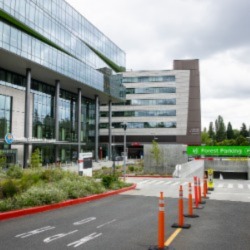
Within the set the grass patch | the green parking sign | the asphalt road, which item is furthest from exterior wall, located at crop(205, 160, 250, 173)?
the asphalt road

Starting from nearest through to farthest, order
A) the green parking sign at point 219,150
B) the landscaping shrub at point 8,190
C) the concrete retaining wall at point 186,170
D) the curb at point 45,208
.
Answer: the curb at point 45,208 → the landscaping shrub at point 8,190 → the concrete retaining wall at point 186,170 → the green parking sign at point 219,150

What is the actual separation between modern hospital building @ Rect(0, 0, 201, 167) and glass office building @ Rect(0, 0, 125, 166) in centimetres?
13

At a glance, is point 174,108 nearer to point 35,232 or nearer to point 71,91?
point 71,91

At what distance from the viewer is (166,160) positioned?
3934cm

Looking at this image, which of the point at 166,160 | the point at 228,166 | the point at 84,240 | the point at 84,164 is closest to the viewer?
the point at 84,240

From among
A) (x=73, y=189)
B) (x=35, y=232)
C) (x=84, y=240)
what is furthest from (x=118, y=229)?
(x=73, y=189)

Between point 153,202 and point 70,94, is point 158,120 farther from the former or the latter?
point 153,202

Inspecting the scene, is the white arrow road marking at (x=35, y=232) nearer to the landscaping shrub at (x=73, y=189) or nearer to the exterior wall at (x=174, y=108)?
the landscaping shrub at (x=73, y=189)

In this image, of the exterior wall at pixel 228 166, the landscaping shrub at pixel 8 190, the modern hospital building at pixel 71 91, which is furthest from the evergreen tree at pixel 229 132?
the landscaping shrub at pixel 8 190

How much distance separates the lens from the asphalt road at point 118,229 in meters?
8.29

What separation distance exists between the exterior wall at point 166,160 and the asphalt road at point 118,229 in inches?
963

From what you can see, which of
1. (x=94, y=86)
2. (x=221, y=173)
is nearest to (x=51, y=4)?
(x=94, y=86)

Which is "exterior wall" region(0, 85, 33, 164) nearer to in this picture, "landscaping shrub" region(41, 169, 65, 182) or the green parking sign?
the green parking sign

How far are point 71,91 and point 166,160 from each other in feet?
110
